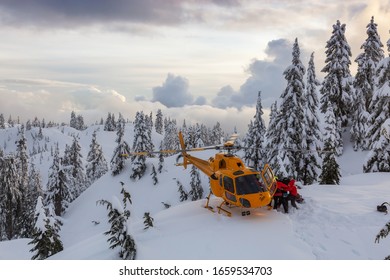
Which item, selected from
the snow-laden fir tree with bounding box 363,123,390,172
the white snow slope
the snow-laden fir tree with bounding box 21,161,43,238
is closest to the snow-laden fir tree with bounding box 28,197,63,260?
the white snow slope

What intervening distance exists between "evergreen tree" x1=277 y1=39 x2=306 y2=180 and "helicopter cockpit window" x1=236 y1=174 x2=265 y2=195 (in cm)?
1725

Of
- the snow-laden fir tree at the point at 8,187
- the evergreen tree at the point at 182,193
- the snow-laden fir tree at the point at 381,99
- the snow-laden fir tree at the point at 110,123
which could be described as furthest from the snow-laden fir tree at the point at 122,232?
the snow-laden fir tree at the point at 110,123

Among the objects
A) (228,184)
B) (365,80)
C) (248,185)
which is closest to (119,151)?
(365,80)

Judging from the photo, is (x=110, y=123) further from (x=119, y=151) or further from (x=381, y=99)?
(x=381, y=99)

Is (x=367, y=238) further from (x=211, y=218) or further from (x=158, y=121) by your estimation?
(x=158, y=121)

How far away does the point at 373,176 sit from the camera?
72.4 ft

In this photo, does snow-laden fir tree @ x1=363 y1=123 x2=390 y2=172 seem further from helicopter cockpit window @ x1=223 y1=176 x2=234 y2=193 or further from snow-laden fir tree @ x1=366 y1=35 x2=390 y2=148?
helicopter cockpit window @ x1=223 y1=176 x2=234 y2=193

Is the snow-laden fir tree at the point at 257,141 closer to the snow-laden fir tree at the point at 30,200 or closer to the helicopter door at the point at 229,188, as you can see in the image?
the helicopter door at the point at 229,188

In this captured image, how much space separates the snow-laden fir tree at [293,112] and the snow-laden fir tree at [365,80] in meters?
11.9

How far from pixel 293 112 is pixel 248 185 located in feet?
64.0

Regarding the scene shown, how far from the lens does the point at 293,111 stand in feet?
102

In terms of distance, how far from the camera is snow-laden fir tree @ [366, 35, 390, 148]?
24141mm

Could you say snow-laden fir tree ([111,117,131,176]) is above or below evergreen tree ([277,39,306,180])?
below

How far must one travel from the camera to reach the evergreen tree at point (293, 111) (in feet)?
101
